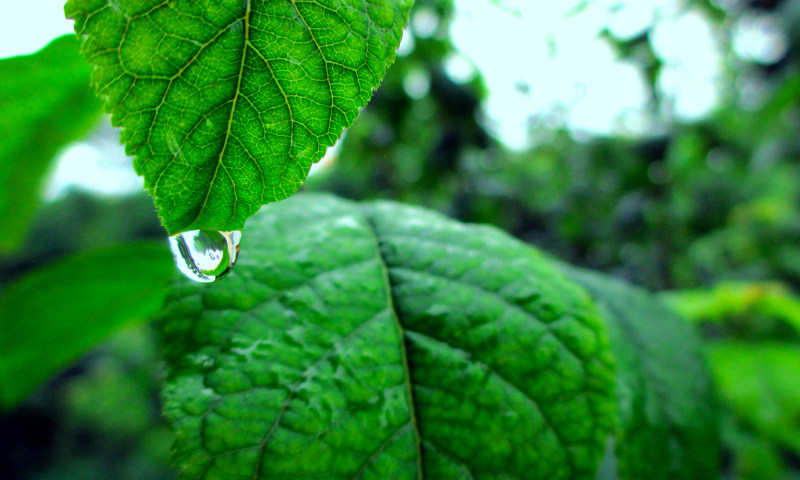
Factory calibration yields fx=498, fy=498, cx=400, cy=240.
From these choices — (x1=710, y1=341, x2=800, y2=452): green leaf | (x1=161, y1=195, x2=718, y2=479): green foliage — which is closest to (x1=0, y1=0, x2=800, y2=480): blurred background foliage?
(x1=710, y1=341, x2=800, y2=452): green leaf

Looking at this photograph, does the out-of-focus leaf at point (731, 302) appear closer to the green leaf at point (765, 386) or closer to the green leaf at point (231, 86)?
the green leaf at point (765, 386)

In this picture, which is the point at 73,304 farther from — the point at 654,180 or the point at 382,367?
the point at 654,180

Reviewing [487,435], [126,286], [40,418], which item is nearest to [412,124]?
[126,286]

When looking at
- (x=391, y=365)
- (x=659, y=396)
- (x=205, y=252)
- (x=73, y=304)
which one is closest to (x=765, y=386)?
(x=659, y=396)

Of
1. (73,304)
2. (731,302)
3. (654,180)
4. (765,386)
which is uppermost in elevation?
(654,180)

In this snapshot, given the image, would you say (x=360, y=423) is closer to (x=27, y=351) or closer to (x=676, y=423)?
(x=676, y=423)

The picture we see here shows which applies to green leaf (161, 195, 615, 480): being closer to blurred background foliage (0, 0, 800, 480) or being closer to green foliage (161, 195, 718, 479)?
green foliage (161, 195, 718, 479)
